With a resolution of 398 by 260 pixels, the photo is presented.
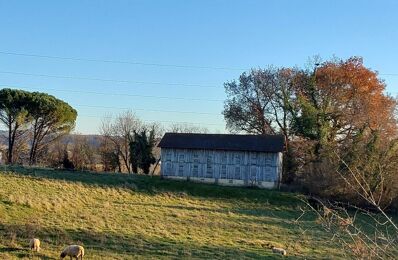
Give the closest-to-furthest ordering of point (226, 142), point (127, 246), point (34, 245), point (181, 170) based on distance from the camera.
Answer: point (34, 245) → point (127, 246) → point (181, 170) → point (226, 142)

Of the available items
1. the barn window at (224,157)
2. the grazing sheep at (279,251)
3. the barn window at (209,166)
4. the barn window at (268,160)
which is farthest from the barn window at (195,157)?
the grazing sheep at (279,251)

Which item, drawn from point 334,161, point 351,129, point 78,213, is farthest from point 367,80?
point 78,213

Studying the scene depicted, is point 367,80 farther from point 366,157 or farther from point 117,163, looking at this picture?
point 117,163

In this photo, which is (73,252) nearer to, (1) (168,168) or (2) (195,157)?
(1) (168,168)

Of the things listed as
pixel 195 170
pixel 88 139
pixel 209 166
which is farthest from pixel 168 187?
pixel 88 139

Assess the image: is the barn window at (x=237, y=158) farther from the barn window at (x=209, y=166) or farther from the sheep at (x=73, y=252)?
the sheep at (x=73, y=252)

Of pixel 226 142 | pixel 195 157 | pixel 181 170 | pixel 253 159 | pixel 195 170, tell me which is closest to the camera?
pixel 253 159

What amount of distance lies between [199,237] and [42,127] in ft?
112

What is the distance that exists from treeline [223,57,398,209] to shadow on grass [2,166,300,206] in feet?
12.4

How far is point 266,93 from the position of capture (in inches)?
1907

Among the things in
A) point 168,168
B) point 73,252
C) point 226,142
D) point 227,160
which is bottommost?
point 73,252

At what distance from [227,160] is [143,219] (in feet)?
59.9

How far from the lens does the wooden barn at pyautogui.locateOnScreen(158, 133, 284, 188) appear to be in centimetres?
4138

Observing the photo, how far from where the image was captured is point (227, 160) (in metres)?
42.2
